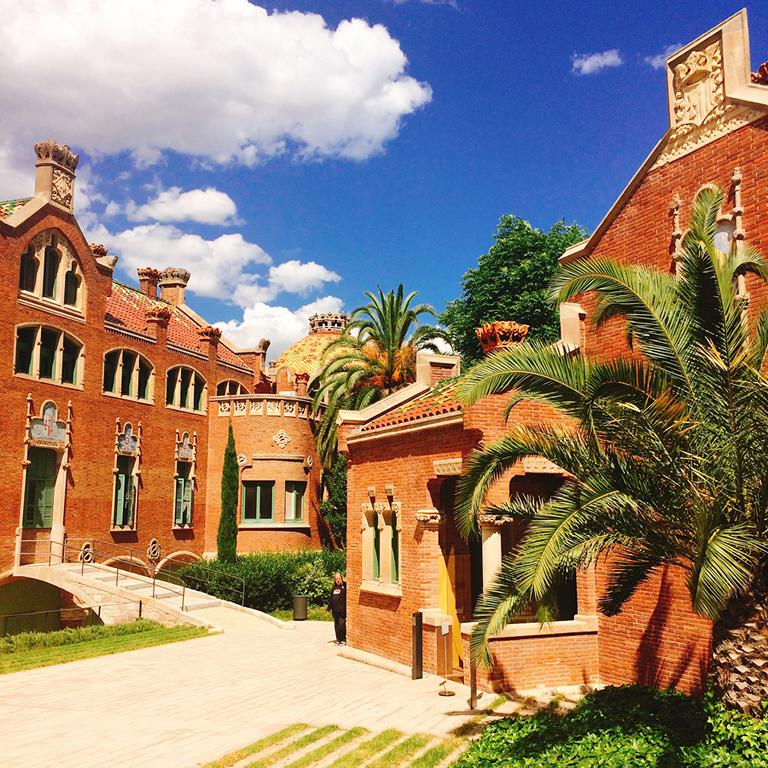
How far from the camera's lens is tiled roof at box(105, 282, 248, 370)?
3089 centimetres

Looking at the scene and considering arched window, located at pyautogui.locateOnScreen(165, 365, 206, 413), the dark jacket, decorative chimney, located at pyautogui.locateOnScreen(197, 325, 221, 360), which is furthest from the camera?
decorative chimney, located at pyautogui.locateOnScreen(197, 325, 221, 360)

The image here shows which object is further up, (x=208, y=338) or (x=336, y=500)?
(x=208, y=338)

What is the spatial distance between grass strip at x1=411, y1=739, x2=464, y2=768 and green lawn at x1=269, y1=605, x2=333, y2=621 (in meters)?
15.0

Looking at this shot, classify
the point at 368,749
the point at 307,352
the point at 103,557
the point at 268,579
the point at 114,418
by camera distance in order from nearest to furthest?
1. the point at 368,749
2. the point at 268,579
3. the point at 103,557
4. the point at 114,418
5. the point at 307,352

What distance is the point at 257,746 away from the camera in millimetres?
9672

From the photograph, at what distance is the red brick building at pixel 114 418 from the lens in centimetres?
2436

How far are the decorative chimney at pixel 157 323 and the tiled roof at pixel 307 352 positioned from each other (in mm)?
27801

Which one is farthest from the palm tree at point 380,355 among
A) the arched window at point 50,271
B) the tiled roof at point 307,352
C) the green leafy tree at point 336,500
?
the tiled roof at point 307,352

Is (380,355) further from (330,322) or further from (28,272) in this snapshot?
(330,322)

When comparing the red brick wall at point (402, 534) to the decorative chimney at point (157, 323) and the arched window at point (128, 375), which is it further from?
the decorative chimney at point (157, 323)

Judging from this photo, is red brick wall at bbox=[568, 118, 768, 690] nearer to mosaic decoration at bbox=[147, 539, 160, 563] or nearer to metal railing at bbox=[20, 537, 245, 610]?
metal railing at bbox=[20, 537, 245, 610]

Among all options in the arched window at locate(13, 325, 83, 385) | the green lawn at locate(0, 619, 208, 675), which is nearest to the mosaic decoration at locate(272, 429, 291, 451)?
the arched window at locate(13, 325, 83, 385)

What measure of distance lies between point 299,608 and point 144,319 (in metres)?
15.3

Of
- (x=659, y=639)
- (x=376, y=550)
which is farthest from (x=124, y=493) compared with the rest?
(x=659, y=639)
